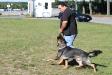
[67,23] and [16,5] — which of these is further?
[16,5]

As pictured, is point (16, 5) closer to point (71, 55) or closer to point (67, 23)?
point (67, 23)

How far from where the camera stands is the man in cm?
1247

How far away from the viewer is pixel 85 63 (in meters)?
12.0

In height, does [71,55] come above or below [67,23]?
below

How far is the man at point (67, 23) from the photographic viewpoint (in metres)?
12.5

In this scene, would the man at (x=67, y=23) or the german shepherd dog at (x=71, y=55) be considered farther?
the man at (x=67, y=23)

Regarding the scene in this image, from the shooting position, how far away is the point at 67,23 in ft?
41.5

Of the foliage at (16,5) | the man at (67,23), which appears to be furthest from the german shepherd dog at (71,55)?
the foliage at (16,5)

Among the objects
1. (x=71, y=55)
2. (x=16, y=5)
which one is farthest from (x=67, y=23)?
(x=16, y=5)

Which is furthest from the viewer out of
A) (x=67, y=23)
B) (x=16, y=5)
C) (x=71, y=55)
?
(x=16, y=5)

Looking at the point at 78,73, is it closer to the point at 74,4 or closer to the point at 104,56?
the point at 104,56

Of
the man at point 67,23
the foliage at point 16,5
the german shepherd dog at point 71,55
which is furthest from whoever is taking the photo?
the foliage at point 16,5

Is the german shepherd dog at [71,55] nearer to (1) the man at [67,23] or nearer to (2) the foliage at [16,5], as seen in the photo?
(1) the man at [67,23]

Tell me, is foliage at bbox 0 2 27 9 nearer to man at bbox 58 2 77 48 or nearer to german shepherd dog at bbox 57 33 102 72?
man at bbox 58 2 77 48
